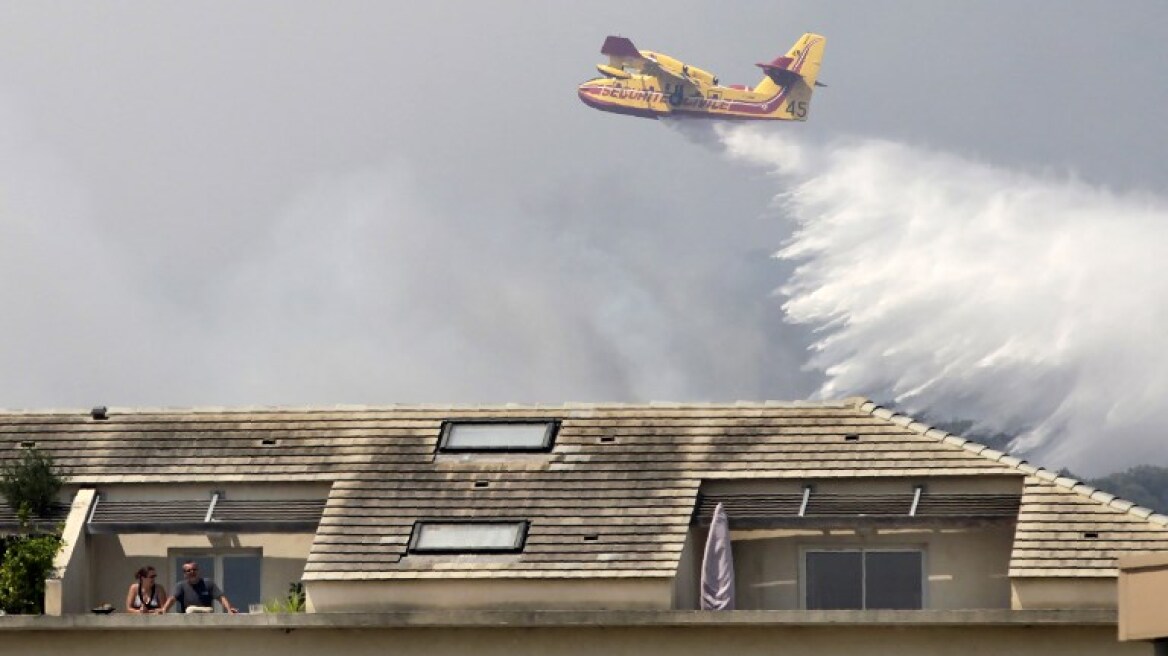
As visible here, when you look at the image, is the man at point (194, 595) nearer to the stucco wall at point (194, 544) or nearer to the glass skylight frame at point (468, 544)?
the stucco wall at point (194, 544)

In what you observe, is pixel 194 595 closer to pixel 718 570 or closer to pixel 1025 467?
pixel 718 570

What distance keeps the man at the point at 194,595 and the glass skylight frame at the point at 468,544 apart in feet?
10.3

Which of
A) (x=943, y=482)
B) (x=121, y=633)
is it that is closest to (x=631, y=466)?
(x=943, y=482)

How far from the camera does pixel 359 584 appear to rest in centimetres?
4078

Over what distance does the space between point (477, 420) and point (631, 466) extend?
314 cm

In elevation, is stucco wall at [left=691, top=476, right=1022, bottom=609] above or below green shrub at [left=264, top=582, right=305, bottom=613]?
above

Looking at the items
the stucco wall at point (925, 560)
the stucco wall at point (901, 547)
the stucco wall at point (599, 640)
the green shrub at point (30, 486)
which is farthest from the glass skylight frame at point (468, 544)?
the green shrub at point (30, 486)

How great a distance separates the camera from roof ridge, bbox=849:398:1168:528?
4041 centimetres

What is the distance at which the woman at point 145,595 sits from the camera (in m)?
41.5

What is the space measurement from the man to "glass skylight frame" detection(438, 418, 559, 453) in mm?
4649

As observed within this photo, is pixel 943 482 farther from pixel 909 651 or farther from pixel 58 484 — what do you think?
pixel 58 484

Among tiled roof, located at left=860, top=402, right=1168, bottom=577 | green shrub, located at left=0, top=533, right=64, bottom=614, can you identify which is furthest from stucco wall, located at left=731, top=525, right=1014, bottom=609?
green shrub, located at left=0, top=533, right=64, bottom=614

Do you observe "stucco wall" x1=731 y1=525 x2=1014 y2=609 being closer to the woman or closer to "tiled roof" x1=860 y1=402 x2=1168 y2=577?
"tiled roof" x1=860 y1=402 x2=1168 y2=577

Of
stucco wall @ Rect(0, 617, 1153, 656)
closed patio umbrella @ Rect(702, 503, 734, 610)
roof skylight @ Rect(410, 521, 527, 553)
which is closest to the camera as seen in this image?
stucco wall @ Rect(0, 617, 1153, 656)
